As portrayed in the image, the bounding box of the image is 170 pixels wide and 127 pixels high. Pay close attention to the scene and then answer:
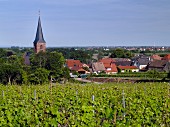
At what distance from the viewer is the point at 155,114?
7.87 meters

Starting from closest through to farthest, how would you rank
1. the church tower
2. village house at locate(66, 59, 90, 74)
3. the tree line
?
the tree line, village house at locate(66, 59, 90, 74), the church tower

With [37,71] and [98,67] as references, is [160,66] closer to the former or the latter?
[98,67]

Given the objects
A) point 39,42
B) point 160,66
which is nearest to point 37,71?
point 39,42

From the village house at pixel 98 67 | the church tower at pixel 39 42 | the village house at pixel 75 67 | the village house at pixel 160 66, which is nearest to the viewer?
the village house at pixel 75 67

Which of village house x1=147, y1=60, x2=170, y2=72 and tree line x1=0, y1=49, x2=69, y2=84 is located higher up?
tree line x1=0, y1=49, x2=69, y2=84

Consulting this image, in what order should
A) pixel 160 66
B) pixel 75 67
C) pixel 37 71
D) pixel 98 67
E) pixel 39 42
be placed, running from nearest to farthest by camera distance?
pixel 37 71 < pixel 75 67 < pixel 39 42 < pixel 160 66 < pixel 98 67

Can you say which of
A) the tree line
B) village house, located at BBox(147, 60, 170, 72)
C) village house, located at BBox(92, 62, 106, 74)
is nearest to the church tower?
village house, located at BBox(92, 62, 106, 74)

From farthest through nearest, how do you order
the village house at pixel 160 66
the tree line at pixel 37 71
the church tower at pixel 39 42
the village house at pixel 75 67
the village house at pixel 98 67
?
the village house at pixel 98 67 → the church tower at pixel 39 42 → the village house at pixel 160 66 → the village house at pixel 75 67 → the tree line at pixel 37 71

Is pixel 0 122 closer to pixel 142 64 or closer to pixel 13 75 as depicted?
pixel 13 75

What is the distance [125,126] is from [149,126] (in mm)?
1178

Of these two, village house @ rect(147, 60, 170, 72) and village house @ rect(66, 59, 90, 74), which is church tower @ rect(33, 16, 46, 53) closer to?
village house @ rect(66, 59, 90, 74)

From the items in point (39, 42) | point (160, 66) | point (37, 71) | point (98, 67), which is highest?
point (39, 42)

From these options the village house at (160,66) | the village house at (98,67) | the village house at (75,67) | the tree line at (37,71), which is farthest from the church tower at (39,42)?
the village house at (160,66)

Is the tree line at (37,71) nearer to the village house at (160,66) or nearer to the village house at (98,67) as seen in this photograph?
the village house at (98,67)
